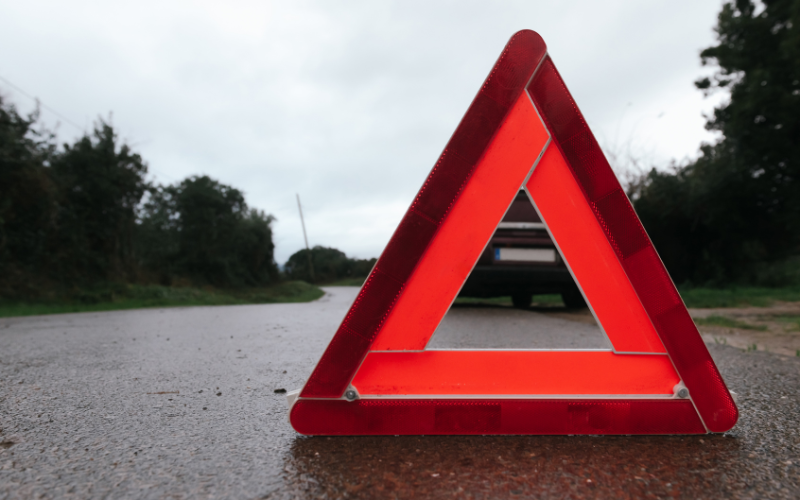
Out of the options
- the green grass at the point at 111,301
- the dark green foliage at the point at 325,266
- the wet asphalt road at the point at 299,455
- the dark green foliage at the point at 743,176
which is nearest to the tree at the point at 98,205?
the green grass at the point at 111,301

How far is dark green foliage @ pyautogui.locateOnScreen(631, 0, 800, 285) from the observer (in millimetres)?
11367

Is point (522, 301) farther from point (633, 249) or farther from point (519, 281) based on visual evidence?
point (633, 249)

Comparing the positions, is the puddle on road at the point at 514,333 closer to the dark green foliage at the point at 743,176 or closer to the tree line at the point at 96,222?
the dark green foliage at the point at 743,176

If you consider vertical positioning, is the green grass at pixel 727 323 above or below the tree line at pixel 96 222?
below

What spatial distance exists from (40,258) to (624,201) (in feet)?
54.2

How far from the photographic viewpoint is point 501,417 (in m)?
1.62

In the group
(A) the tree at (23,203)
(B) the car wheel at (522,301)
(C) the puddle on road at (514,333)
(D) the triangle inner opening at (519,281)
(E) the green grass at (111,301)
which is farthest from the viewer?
(A) the tree at (23,203)

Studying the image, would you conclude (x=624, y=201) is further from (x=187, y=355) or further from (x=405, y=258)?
(x=187, y=355)

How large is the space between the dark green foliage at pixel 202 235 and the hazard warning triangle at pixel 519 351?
2293 centimetres

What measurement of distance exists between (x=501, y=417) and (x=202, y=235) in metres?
27.3

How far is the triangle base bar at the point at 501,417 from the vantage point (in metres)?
1.61

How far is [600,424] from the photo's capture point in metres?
Answer: 1.61

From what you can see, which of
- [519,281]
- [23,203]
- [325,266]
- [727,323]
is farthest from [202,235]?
[727,323]

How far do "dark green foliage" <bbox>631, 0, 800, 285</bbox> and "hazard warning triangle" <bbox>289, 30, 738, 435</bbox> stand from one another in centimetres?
1156
